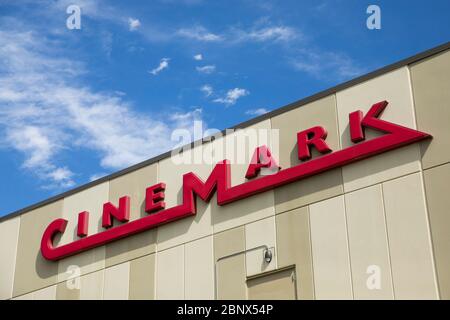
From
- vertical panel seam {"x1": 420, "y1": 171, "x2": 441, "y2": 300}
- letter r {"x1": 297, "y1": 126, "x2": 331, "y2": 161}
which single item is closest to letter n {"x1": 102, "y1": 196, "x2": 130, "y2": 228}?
letter r {"x1": 297, "y1": 126, "x2": 331, "y2": 161}

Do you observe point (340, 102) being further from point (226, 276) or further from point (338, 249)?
point (226, 276)

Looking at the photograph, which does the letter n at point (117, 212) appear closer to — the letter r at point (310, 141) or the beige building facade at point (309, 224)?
the beige building facade at point (309, 224)

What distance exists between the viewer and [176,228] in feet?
69.8

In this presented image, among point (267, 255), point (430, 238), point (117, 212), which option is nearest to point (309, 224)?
point (267, 255)

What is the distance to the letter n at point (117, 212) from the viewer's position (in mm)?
22312

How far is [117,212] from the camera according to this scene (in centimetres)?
2252

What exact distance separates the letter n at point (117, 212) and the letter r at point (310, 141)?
17.0ft

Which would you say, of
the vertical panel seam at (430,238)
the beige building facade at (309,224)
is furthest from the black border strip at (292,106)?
the vertical panel seam at (430,238)

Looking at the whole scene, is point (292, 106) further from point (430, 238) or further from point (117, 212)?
point (117, 212)

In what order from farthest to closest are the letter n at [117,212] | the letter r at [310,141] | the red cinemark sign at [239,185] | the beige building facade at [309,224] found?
the letter n at [117,212], the letter r at [310,141], the red cinemark sign at [239,185], the beige building facade at [309,224]

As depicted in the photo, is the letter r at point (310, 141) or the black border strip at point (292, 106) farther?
the letter r at point (310, 141)
